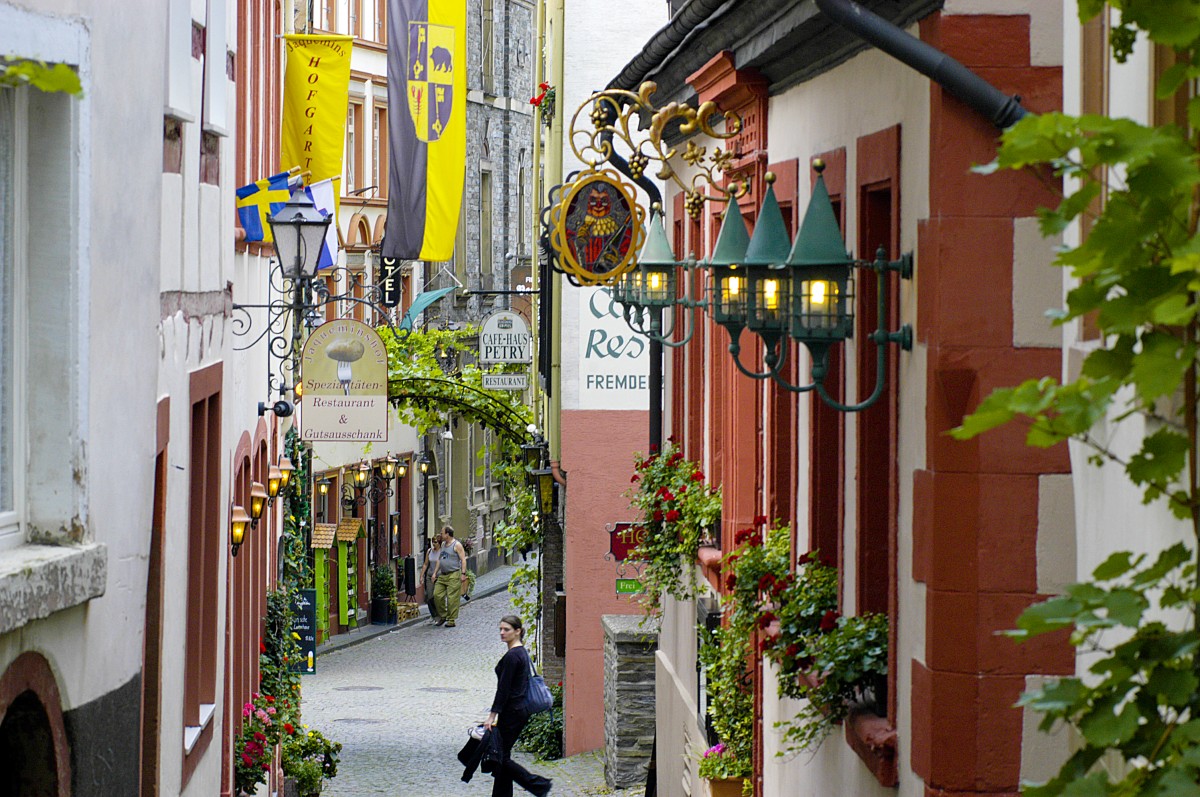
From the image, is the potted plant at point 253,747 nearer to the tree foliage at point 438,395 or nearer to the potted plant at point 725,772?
the potted plant at point 725,772

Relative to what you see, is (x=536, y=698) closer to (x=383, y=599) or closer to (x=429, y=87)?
(x=429, y=87)

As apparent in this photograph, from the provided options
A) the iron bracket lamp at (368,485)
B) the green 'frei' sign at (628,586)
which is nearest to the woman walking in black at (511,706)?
the green 'frei' sign at (628,586)

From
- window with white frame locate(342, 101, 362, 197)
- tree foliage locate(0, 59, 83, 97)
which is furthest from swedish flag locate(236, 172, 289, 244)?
window with white frame locate(342, 101, 362, 197)

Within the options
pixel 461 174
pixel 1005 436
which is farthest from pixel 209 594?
pixel 461 174

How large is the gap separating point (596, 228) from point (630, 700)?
325 inches

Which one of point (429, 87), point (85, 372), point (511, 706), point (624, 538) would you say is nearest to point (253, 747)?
point (624, 538)

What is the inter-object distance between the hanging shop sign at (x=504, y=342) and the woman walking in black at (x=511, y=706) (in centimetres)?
959

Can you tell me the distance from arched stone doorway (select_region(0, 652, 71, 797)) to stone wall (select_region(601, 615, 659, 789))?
11.8 meters

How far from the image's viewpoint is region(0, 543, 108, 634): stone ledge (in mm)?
5375

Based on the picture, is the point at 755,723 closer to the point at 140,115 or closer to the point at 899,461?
the point at 899,461

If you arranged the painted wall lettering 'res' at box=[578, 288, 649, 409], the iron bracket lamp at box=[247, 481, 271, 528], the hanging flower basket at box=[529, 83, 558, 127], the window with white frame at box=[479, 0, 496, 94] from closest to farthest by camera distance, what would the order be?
1. the iron bracket lamp at box=[247, 481, 271, 528]
2. the painted wall lettering 'res' at box=[578, 288, 649, 409]
3. the hanging flower basket at box=[529, 83, 558, 127]
4. the window with white frame at box=[479, 0, 496, 94]

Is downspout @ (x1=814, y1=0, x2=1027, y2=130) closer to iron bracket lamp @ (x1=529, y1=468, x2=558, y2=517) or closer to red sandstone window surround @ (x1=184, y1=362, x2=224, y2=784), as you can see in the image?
red sandstone window surround @ (x1=184, y1=362, x2=224, y2=784)

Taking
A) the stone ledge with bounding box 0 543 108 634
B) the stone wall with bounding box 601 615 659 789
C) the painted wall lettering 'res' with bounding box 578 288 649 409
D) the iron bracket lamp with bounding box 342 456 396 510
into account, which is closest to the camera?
the stone ledge with bounding box 0 543 108 634

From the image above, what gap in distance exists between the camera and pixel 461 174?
21.0 metres
